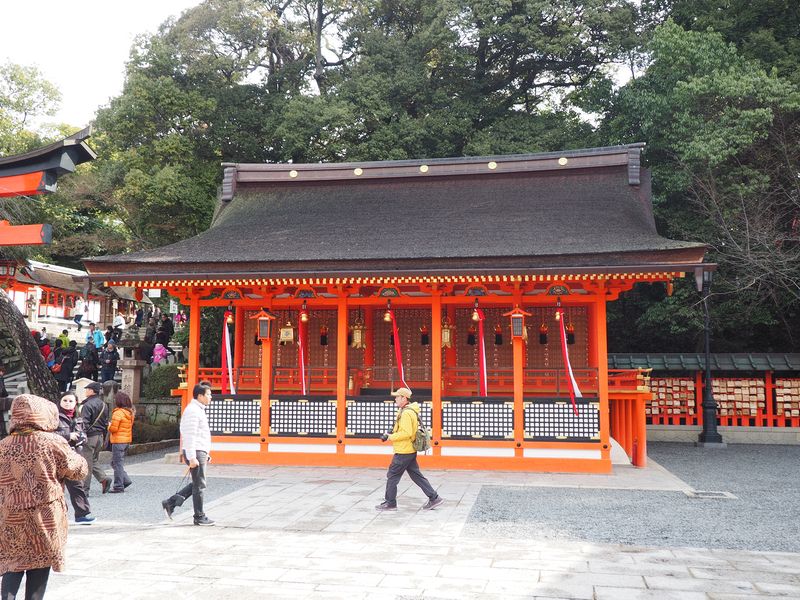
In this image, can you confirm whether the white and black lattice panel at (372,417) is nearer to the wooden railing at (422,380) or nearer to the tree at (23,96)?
the wooden railing at (422,380)

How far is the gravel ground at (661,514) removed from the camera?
7801 millimetres

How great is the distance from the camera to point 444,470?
13.1m

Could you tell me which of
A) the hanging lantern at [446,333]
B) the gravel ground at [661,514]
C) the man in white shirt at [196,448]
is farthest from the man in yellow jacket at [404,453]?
the hanging lantern at [446,333]

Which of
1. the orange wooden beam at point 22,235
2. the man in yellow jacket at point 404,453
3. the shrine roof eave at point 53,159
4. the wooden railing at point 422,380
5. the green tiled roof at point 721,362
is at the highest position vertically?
the shrine roof eave at point 53,159

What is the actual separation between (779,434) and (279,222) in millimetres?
14858

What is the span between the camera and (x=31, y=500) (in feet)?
14.8

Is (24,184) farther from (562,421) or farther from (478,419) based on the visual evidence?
(562,421)

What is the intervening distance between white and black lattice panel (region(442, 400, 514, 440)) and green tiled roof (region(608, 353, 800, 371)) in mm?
6892

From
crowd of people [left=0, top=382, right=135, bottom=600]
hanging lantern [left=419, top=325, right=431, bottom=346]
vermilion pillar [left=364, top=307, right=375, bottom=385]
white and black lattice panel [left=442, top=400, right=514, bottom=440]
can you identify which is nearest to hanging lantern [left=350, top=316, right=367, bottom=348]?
vermilion pillar [left=364, top=307, right=375, bottom=385]

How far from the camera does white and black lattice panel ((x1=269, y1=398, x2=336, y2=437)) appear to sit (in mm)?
13891

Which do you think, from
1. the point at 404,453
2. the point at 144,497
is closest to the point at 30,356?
the point at 144,497

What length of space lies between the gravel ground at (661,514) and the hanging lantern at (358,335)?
5.25 metres

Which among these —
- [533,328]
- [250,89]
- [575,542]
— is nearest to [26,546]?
[575,542]

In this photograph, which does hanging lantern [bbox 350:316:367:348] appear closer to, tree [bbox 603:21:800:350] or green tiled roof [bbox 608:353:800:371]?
green tiled roof [bbox 608:353:800:371]
